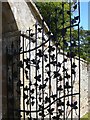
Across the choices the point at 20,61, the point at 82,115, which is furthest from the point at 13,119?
the point at 82,115

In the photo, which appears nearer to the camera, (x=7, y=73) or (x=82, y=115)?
(x=7, y=73)

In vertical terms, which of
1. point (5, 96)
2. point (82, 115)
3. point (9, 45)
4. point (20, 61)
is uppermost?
point (9, 45)

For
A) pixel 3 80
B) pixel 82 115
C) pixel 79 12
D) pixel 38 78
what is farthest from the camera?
pixel 82 115

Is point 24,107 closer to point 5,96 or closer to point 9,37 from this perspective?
point 5,96

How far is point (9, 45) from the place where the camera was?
3.03 metres

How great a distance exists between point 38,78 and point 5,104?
597 mm

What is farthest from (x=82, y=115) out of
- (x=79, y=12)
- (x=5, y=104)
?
(x=79, y=12)

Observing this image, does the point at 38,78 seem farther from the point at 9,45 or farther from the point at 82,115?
the point at 82,115

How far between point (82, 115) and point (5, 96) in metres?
4.26

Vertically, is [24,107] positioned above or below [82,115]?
above

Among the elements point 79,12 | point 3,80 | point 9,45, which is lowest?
point 3,80

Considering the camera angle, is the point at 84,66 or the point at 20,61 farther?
the point at 84,66

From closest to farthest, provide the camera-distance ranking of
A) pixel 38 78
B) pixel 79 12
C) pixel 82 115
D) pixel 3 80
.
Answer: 1. pixel 79 12
2. pixel 38 78
3. pixel 3 80
4. pixel 82 115

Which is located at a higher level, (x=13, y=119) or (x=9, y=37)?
(x=9, y=37)
